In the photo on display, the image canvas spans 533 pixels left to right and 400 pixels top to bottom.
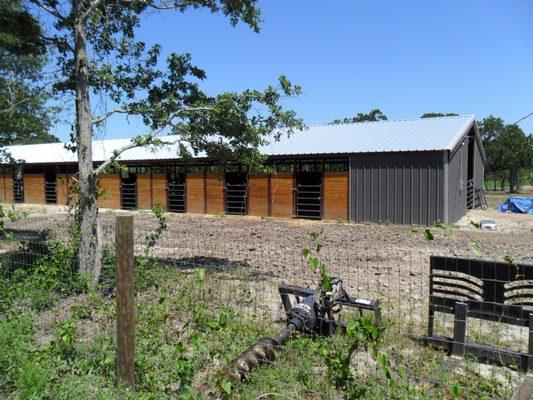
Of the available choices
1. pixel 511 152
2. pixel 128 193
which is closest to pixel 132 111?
pixel 128 193

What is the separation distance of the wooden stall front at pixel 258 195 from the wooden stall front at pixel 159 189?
5.66 m

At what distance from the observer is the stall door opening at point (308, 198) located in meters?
20.3

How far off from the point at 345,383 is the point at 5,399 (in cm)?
264

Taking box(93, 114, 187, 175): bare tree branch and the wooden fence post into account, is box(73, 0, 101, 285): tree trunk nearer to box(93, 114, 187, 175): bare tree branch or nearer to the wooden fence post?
box(93, 114, 187, 175): bare tree branch

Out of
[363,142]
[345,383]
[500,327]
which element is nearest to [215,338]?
[345,383]

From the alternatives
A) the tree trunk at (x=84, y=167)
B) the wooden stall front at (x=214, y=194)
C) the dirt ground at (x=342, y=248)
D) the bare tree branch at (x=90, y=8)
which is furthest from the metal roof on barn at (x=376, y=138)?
the bare tree branch at (x=90, y=8)

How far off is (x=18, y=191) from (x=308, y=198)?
22.6m

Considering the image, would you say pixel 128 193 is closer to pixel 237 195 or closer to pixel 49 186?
pixel 237 195

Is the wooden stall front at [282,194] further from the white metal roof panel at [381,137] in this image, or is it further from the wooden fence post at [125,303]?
the wooden fence post at [125,303]

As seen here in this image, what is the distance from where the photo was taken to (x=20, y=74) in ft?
33.0

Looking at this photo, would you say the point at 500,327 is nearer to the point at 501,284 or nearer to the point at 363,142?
the point at 501,284

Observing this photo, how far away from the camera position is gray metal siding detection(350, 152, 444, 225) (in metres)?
17.5

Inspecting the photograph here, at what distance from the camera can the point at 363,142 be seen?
64.9 ft

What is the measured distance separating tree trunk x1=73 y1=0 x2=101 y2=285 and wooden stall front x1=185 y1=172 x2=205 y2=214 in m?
16.3
